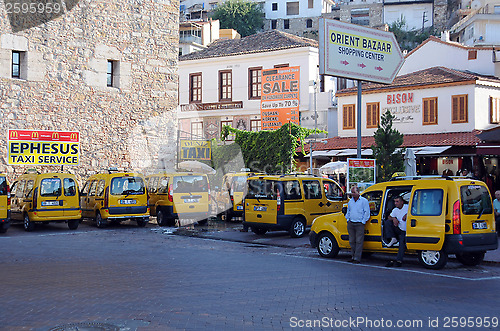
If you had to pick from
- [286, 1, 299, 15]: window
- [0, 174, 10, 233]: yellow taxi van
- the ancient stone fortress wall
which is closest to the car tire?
[0, 174, 10, 233]: yellow taxi van

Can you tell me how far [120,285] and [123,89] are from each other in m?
19.1

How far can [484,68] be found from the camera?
3791cm

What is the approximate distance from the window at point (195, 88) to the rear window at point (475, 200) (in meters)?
37.2

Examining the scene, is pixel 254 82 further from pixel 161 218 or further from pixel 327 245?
pixel 327 245

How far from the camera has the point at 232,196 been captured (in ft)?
76.5

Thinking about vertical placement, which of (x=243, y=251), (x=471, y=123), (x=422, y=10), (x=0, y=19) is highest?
(x=422, y=10)

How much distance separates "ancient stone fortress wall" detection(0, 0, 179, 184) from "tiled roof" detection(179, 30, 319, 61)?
15.1m

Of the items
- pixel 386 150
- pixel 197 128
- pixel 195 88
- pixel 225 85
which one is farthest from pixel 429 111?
pixel 195 88

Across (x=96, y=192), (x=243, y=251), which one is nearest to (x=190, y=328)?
(x=243, y=251)

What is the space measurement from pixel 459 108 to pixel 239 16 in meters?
52.6

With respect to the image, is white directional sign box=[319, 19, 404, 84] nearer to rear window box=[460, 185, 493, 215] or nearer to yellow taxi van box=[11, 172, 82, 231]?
rear window box=[460, 185, 493, 215]

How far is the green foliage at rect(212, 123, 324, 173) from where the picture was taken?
36562 mm

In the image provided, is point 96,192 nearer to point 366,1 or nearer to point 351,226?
point 351,226

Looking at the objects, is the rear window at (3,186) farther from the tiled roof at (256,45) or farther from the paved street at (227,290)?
the tiled roof at (256,45)
